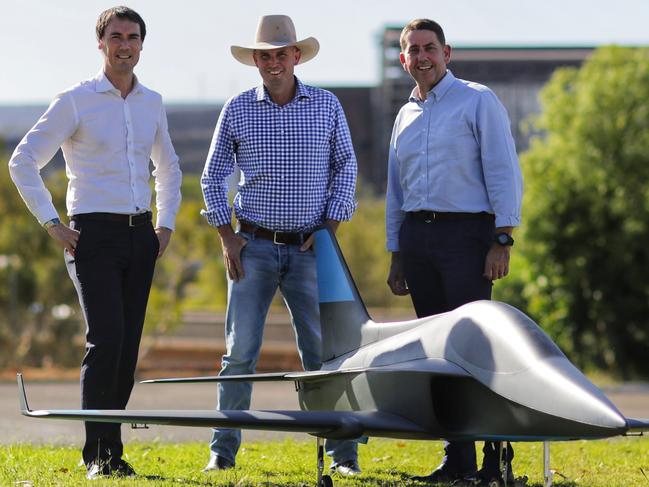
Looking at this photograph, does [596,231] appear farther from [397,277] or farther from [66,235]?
[66,235]

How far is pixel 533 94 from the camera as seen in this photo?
226 feet

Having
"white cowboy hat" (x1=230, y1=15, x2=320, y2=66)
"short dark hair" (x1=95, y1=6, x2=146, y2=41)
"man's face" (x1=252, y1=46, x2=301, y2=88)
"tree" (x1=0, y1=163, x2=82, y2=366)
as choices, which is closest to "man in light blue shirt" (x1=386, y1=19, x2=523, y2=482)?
"white cowboy hat" (x1=230, y1=15, x2=320, y2=66)

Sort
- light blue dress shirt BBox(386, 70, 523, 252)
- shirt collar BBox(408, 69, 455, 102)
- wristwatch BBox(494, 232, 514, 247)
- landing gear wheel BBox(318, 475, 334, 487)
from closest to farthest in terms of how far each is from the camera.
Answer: landing gear wheel BBox(318, 475, 334, 487) → wristwatch BBox(494, 232, 514, 247) → light blue dress shirt BBox(386, 70, 523, 252) → shirt collar BBox(408, 69, 455, 102)

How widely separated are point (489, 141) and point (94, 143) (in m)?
2.27

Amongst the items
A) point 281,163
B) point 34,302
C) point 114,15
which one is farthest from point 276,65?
point 34,302

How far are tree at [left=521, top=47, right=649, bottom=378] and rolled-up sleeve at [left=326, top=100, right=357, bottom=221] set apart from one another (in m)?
13.3

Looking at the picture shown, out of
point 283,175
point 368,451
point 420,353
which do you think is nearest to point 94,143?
point 283,175

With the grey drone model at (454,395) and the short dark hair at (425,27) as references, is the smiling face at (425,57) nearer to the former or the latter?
the short dark hair at (425,27)

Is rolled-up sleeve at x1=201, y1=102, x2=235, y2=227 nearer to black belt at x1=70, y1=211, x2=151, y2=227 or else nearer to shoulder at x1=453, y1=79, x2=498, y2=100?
black belt at x1=70, y1=211, x2=151, y2=227

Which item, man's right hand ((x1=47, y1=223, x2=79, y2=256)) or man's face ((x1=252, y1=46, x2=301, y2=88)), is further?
man's face ((x1=252, y1=46, x2=301, y2=88))

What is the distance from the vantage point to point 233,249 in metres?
6.68

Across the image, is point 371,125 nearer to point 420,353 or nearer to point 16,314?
point 16,314

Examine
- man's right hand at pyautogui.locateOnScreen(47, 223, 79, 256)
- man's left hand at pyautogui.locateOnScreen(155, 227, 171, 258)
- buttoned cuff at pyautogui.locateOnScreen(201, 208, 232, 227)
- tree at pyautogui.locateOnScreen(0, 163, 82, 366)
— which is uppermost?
buttoned cuff at pyautogui.locateOnScreen(201, 208, 232, 227)

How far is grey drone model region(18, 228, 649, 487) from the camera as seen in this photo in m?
4.87
